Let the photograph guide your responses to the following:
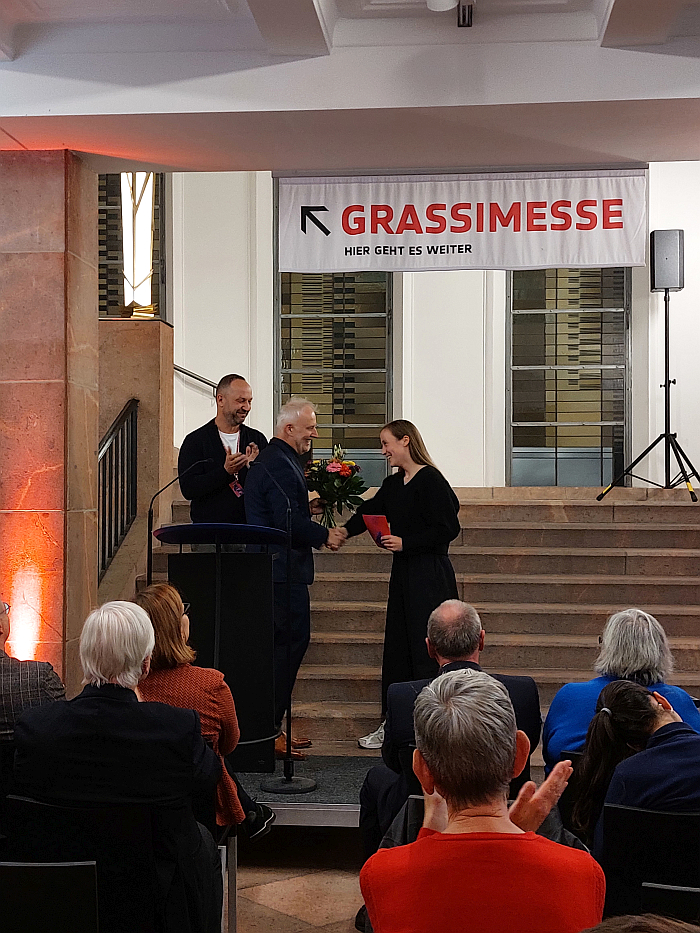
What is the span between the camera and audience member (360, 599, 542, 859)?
2953 mm

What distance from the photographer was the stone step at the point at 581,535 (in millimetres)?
7391

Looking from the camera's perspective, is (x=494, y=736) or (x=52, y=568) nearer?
(x=494, y=736)

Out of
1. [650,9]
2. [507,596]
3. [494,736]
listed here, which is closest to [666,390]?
[507,596]

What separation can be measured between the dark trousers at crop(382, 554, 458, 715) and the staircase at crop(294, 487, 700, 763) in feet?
2.02

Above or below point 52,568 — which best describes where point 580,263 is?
above

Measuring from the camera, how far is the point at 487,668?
6.19 metres

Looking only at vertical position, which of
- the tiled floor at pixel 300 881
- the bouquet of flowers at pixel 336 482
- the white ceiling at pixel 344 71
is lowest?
the tiled floor at pixel 300 881

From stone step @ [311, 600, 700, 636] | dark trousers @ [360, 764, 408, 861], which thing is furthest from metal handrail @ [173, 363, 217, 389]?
dark trousers @ [360, 764, 408, 861]

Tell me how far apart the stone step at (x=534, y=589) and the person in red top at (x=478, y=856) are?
198 inches

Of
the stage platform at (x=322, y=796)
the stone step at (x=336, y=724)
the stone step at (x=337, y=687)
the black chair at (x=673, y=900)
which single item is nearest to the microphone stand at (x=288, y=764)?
the stage platform at (x=322, y=796)

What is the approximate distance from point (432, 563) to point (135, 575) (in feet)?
8.09

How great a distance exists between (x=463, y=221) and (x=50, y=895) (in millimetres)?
3887

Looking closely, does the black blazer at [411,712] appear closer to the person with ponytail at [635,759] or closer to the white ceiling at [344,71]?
the person with ponytail at [635,759]

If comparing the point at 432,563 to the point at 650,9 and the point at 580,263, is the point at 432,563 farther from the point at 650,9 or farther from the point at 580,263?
the point at 650,9
